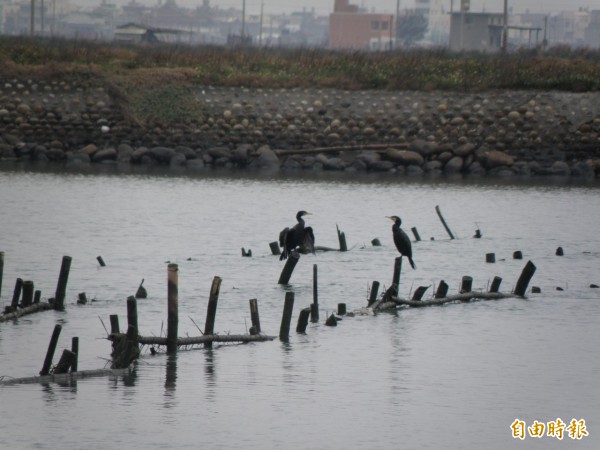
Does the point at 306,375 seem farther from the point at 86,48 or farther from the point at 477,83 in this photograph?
the point at 86,48

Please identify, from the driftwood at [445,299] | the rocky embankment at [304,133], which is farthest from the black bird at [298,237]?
the rocky embankment at [304,133]

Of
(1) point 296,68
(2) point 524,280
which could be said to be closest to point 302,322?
(2) point 524,280

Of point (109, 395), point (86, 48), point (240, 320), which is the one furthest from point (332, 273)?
point (86, 48)

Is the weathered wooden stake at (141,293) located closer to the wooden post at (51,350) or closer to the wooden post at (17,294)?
the wooden post at (17,294)

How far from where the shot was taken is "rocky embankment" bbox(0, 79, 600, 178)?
57656 millimetres

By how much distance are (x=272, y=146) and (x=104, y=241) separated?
2329cm

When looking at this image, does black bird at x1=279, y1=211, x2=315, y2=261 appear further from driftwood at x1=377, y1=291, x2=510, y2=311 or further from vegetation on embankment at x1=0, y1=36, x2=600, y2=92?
vegetation on embankment at x1=0, y1=36, x2=600, y2=92

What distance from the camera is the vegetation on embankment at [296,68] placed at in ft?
202

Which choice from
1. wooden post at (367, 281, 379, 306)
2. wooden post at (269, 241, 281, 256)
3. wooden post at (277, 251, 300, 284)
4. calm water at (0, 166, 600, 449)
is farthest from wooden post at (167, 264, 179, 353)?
wooden post at (269, 241, 281, 256)

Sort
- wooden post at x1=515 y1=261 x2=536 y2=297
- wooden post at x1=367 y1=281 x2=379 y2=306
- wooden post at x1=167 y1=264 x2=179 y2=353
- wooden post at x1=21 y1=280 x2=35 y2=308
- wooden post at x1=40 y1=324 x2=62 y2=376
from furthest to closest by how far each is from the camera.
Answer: wooden post at x1=515 y1=261 x2=536 y2=297 → wooden post at x1=367 y1=281 x2=379 y2=306 → wooden post at x1=21 y1=280 x2=35 y2=308 → wooden post at x1=167 y1=264 x2=179 y2=353 → wooden post at x1=40 y1=324 x2=62 y2=376

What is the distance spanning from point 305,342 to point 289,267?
208 inches

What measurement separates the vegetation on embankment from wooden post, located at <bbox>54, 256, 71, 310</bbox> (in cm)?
3694

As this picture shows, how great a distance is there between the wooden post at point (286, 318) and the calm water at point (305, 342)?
16cm

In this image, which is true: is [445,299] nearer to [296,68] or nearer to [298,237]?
[298,237]
